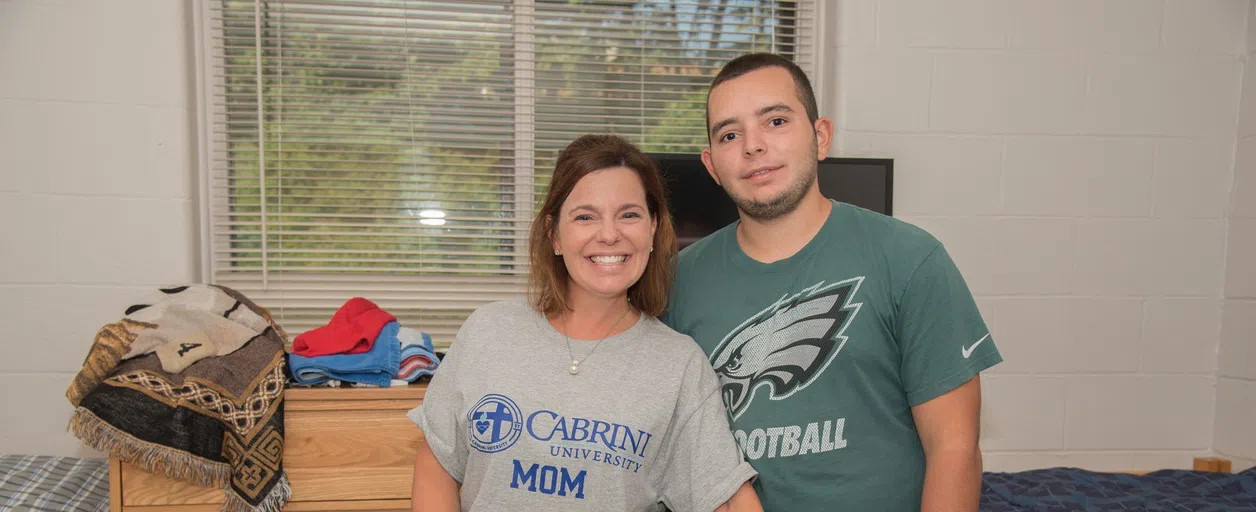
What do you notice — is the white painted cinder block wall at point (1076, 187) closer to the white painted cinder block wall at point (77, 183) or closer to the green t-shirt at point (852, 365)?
the green t-shirt at point (852, 365)

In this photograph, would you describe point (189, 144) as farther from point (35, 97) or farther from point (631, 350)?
point (631, 350)

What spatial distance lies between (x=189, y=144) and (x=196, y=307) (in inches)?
28.7

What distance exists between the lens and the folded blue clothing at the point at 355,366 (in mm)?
1944

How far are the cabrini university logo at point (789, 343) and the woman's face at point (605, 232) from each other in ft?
0.78

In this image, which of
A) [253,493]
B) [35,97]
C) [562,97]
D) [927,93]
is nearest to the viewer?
[253,493]

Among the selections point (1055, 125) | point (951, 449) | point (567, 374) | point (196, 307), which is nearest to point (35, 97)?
point (196, 307)

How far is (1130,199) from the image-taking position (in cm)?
266

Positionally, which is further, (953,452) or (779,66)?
(779,66)

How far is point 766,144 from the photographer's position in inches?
52.9

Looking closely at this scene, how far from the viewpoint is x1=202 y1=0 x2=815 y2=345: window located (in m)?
2.64

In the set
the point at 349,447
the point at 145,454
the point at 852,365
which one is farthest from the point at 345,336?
the point at 852,365

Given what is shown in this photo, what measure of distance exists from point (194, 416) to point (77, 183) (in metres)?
1.13

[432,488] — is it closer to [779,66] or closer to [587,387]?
[587,387]

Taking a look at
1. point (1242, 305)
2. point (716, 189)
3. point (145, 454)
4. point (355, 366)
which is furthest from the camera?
point (1242, 305)
